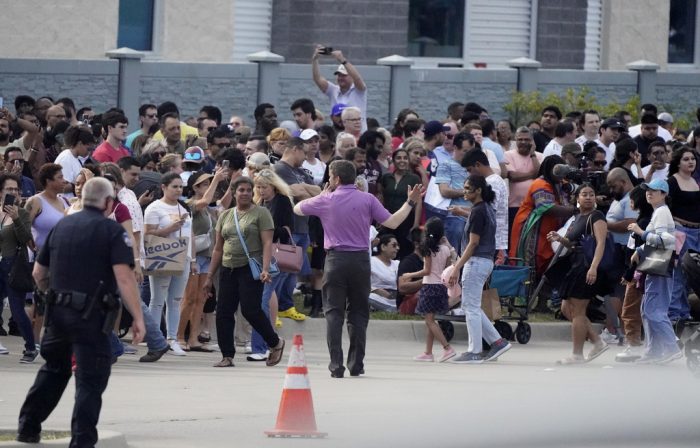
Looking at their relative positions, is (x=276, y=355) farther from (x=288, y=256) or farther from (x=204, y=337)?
(x=204, y=337)

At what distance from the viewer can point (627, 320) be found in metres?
16.8

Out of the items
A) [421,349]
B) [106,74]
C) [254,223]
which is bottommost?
[421,349]

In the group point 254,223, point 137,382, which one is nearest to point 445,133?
point 254,223

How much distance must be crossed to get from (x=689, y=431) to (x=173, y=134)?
28.8ft

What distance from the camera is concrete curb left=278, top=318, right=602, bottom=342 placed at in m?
17.2


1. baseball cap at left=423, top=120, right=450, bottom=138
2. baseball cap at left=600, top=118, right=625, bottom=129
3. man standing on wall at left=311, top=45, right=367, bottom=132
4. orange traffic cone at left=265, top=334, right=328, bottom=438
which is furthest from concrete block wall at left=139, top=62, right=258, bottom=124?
orange traffic cone at left=265, top=334, right=328, bottom=438

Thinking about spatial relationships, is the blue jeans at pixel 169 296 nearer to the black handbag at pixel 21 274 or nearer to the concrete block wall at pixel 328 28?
the black handbag at pixel 21 274

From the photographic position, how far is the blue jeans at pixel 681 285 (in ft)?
52.4

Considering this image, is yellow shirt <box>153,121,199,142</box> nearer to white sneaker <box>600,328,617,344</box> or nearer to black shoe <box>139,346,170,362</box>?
black shoe <box>139,346,170,362</box>

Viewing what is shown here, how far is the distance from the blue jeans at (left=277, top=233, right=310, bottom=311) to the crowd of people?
0.07ft

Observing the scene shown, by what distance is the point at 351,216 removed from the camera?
14320 millimetres

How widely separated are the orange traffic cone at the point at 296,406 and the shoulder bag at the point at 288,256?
14.3 ft

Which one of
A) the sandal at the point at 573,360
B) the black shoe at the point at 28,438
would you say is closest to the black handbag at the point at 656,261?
the sandal at the point at 573,360

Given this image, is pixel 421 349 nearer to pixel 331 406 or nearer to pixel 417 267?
pixel 417 267
